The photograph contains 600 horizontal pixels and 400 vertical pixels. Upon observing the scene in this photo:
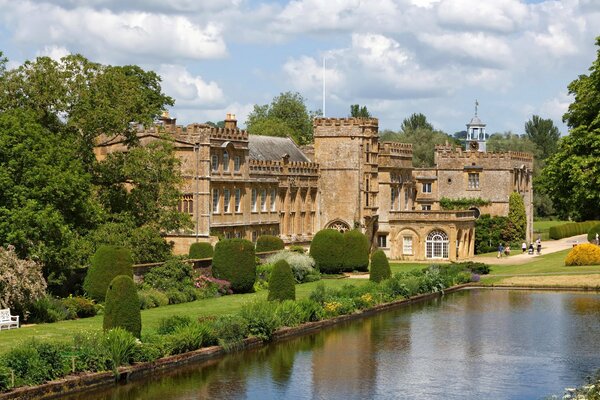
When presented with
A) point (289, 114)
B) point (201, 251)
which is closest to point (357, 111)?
point (289, 114)

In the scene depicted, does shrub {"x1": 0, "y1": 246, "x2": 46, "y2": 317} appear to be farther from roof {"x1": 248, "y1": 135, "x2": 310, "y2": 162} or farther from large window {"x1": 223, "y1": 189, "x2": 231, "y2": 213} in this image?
roof {"x1": 248, "y1": 135, "x2": 310, "y2": 162}

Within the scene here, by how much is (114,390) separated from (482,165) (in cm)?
5126

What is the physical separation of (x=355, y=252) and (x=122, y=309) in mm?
28502

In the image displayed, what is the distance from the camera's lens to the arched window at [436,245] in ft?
210

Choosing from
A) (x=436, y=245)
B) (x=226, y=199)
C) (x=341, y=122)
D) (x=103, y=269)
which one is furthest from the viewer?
(x=341, y=122)

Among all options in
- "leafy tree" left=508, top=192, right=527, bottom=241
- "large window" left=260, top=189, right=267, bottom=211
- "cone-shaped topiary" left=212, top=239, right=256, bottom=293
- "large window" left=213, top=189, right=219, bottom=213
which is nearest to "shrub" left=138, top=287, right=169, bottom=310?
"cone-shaped topiary" left=212, top=239, right=256, bottom=293

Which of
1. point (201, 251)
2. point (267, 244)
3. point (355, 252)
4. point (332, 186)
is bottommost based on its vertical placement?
point (201, 251)

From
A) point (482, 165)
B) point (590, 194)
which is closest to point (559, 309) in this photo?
point (590, 194)

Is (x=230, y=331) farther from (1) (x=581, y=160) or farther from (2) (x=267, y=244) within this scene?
(2) (x=267, y=244)

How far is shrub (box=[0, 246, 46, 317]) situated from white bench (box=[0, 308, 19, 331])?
53 centimetres

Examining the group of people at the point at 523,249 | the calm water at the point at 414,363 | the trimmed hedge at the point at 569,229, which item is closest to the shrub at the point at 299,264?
the calm water at the point at 414,363

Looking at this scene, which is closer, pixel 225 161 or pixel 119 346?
pixel 119 346

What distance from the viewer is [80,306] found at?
35688mm

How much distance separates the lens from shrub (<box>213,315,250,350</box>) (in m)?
31.1
